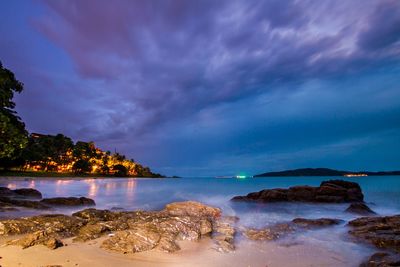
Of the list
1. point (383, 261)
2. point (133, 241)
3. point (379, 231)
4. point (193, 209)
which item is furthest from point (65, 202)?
point (383, 261)

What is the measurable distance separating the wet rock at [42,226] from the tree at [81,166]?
113 metres

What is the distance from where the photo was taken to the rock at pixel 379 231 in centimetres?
1075

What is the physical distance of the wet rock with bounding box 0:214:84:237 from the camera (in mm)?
9508

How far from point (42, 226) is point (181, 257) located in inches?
213

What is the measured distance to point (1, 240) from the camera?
28.5 feet

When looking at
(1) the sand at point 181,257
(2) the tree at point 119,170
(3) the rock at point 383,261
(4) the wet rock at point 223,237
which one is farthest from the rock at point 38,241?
(2) the tree at point 119,170

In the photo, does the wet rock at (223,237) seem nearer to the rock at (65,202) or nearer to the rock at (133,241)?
the rock at (133,241)

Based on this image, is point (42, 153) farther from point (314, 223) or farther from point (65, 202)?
point (314, 223)

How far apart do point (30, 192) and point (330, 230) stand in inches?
1087

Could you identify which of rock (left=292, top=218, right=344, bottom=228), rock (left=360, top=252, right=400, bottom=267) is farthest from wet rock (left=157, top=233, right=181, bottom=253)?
rock (left=292, top=218, right=344, bottom=228)

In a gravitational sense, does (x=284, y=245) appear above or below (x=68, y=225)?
below

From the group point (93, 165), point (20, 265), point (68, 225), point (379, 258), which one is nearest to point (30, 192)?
point (68, 225)

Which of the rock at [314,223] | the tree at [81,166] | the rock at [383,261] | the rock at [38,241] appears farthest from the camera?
the tree at [81,166]

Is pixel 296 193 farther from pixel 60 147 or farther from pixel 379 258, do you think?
pixel 60 147
